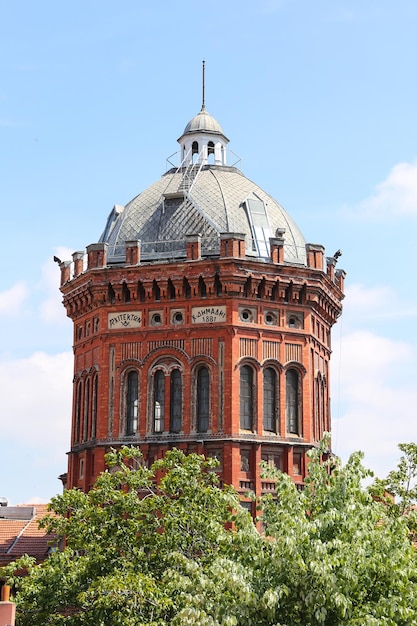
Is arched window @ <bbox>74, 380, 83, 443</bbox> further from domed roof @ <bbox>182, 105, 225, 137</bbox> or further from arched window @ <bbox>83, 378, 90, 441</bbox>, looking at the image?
domed roof @ <bbox>182, 105, 225, 137</bbox>

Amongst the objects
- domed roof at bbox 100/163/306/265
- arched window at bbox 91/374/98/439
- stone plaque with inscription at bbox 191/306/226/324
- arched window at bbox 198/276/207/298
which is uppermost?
domed roof at bbox 100/163/306/265

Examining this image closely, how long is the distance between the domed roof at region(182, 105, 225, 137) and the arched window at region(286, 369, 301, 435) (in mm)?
12719

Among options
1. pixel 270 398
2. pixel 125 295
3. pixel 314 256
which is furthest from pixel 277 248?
pixel 125 295

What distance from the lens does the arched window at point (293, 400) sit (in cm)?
4203

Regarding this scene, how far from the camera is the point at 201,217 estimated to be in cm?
4388

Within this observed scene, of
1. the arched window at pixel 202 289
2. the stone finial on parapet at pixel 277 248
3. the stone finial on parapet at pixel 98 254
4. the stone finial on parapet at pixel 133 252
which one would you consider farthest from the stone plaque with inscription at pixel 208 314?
the stone finial on parapet at pixel 98 254

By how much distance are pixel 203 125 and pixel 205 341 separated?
482 inches

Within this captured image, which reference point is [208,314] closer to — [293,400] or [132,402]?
[132,402]

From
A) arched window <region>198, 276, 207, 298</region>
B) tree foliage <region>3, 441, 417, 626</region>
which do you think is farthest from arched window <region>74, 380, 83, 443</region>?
tree foliage <region>3, 441, 417, 626</region>

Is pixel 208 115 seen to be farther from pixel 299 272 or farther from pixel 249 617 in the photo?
pixel 249 617

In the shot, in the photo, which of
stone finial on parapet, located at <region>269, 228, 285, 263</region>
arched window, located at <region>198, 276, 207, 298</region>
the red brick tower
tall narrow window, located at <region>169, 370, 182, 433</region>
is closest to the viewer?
the red brick tower

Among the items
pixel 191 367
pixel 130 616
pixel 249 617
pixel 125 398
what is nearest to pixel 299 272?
pixel 191 367

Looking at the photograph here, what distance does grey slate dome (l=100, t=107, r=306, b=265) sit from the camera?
43562 mm

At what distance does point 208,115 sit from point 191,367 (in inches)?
552
